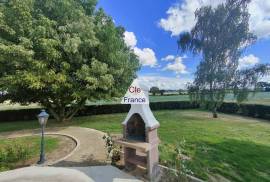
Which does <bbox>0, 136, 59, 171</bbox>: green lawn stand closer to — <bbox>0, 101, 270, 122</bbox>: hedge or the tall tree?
<bbox>0, 101, 270, 122</bbox>: hedge

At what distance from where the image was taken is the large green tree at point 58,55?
13.8 metres

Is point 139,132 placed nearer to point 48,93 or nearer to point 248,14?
point 48,93

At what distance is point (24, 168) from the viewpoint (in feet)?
26.3

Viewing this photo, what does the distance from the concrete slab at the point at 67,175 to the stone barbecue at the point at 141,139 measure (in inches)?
21.0

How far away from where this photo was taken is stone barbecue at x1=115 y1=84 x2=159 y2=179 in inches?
272

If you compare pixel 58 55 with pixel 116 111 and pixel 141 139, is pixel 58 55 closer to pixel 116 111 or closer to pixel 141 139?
pixel 141 139

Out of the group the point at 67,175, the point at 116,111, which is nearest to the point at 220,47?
the point at 116,111

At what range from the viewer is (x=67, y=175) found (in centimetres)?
728

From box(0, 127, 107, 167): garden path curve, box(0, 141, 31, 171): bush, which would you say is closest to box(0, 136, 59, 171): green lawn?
box(0, 141, 31, 171): bush

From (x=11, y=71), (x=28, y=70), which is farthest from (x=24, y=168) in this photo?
(x=11, y=71)

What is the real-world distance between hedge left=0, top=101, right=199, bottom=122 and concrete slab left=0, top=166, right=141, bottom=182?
16.8 m

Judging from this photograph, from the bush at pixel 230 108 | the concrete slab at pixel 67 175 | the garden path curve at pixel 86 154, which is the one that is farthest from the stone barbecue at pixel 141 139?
the bush at pixel 230 108

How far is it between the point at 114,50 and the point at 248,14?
12.7 m

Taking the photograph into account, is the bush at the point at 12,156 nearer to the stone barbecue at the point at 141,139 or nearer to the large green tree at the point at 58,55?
the stone barbecue at the point at 141,139
